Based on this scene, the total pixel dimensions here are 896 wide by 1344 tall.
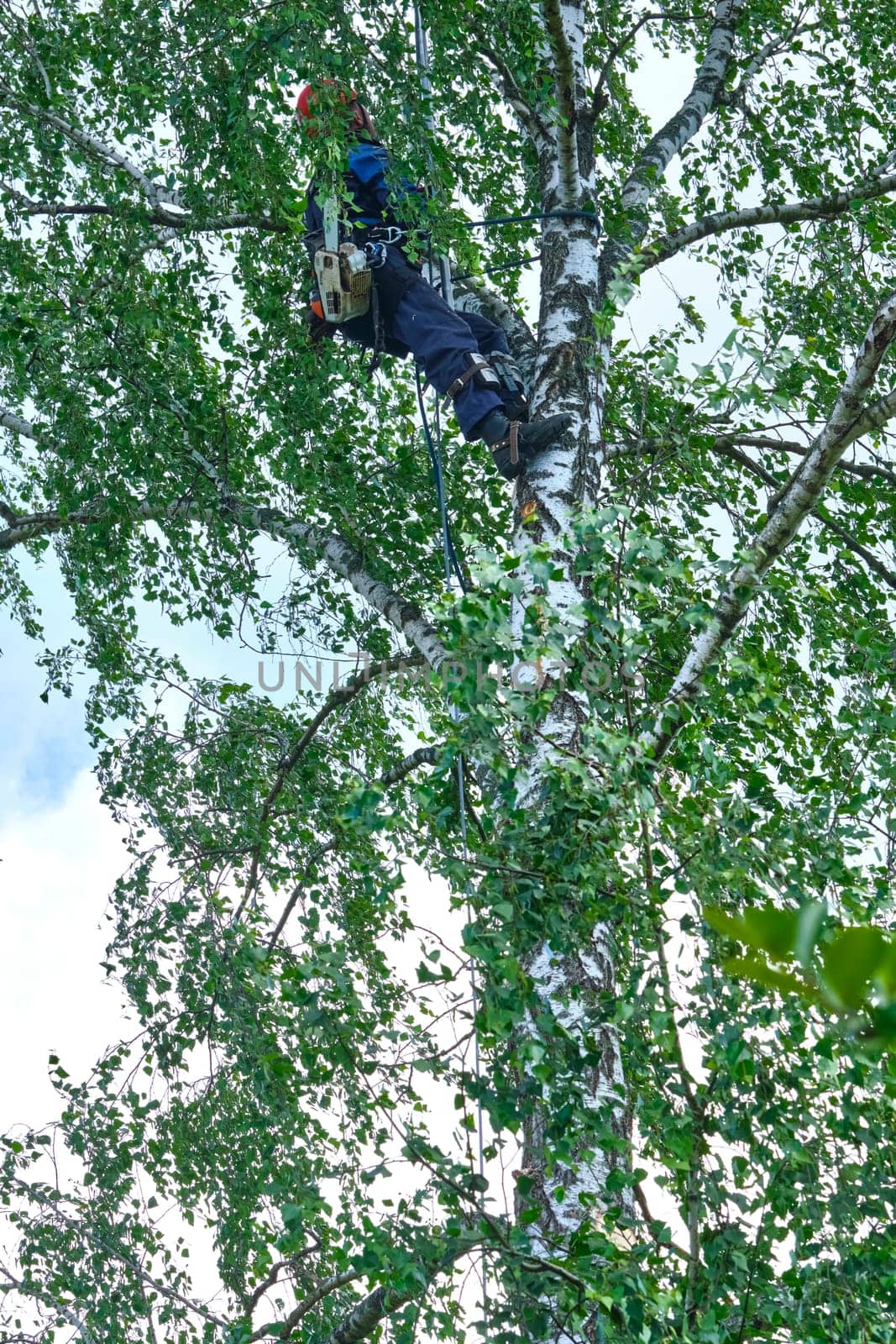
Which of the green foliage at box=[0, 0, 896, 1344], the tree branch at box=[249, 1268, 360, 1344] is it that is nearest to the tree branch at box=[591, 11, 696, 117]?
the green foliage at box=[0, 0, 896, 1344]

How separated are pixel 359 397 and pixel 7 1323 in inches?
149

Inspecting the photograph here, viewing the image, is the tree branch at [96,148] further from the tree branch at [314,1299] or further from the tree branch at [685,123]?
the tree branch at [314,1299]

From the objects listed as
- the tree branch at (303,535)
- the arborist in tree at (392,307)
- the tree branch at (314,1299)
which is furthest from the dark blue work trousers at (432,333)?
the tree branch at (314,1299)

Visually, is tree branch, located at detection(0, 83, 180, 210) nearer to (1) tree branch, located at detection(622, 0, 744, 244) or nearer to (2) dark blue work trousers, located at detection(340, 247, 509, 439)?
(2) dark blue work trousers, located at detection(340, 247, 509, 439)

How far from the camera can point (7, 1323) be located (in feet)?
16.0

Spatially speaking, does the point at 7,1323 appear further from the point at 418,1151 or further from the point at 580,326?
the point at 580,326

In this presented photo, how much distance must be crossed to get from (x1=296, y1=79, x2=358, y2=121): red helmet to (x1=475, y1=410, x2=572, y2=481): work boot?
1022mm

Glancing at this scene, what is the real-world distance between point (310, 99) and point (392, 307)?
870mm

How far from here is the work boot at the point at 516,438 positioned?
4.48 m

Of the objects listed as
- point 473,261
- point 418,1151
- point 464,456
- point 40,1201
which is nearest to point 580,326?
point 473,261

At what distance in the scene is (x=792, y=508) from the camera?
12.0ft

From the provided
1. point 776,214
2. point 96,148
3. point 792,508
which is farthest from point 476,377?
point 96,148

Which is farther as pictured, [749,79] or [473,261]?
[749,79]

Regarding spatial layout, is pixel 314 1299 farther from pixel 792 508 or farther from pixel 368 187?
pixel 368 187
